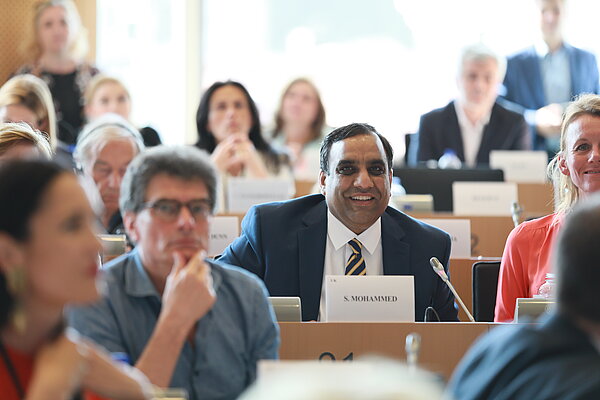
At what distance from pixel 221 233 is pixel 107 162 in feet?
2.19

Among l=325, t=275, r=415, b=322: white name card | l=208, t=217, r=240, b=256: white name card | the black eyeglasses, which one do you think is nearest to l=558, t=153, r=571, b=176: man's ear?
l=325, t=275, r=415, b=322: white name card

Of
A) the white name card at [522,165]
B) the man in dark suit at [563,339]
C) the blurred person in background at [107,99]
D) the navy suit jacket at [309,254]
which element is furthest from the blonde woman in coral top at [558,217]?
the blurred person in background at [107,99]

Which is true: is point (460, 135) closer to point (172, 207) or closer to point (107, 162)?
point (107, 162)

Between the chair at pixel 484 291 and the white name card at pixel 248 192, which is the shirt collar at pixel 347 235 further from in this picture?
the white name card at pixel 248 192

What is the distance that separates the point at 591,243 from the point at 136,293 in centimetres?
120

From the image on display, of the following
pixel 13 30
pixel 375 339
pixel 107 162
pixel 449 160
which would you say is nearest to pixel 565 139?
pixel 375 339

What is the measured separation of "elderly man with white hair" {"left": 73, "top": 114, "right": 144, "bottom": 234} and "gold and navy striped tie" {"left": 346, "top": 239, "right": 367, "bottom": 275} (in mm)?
1117

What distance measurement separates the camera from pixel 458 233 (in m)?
4.31

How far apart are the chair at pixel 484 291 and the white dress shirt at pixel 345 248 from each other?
361 mm

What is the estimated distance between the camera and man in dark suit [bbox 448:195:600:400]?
1672 millimetres

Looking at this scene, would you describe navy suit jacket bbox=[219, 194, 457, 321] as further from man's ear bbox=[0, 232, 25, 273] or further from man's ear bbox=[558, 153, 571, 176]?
man's ear bbox=[0, 232, 25, 273]

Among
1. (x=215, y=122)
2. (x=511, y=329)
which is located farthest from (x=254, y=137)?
(x=511, y=329)

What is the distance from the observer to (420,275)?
3738 millimetres

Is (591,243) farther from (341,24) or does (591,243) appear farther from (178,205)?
(341,24)
